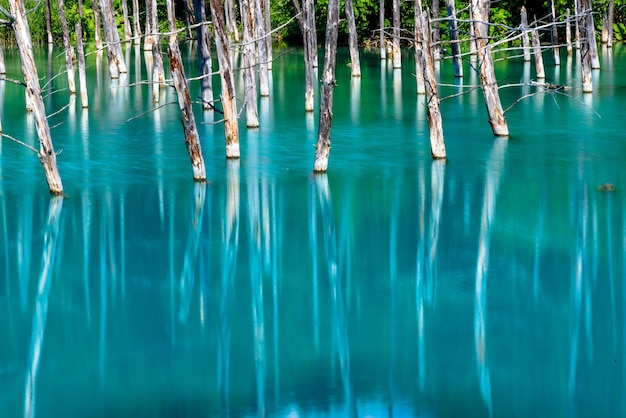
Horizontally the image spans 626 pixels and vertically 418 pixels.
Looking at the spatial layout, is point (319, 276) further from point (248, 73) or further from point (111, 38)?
point (111, 38)

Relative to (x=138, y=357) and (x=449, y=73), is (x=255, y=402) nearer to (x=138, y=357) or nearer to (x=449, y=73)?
(x=138, y=357)

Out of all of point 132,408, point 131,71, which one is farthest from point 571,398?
point 131,71

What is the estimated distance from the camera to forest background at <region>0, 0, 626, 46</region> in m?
40.2

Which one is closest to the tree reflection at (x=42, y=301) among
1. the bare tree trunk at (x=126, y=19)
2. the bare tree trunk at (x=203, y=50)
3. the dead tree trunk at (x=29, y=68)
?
the dead tree trunk at (x=29, y=68)

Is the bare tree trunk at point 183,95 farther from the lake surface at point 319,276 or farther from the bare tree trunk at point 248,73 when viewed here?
the bare tree trunk at point 248,73

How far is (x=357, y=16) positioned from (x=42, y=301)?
32.8 meters

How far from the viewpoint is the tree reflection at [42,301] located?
26.9 ft

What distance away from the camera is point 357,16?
41969 millimetres

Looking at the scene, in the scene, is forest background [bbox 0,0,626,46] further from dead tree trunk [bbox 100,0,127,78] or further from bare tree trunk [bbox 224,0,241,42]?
dead tree trunk [bbox 100,0,127,78]

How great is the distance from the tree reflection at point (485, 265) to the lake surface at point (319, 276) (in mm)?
31

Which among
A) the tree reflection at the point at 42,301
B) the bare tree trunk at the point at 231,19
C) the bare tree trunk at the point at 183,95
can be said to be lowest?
the tree reflection at the point at 42,301

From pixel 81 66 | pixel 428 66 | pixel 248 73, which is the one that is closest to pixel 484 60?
pixel 428 66

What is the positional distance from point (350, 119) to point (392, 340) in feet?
44.1

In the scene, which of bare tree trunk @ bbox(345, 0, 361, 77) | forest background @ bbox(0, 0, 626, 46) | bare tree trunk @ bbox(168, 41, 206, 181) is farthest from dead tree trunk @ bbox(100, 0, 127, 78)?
bare tree trunk @ bbox(168, 41, 206, 181)
